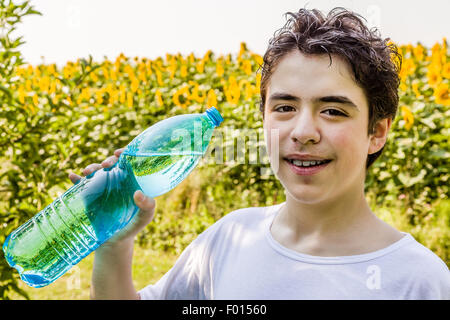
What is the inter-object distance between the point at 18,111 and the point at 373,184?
2726 millimetres

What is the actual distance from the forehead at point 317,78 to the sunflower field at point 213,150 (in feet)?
4.69

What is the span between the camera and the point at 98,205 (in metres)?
1.23

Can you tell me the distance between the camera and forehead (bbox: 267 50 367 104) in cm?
106

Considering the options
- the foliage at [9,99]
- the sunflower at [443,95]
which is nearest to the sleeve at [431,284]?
the foliage at [9,99]

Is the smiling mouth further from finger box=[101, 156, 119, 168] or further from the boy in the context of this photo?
finger box=[101, 156, 119, 168]

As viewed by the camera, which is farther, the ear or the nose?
the ear

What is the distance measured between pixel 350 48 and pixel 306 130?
24 centimetres

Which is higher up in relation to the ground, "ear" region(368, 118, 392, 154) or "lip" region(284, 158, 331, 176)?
"ear" region(368, 118, 392, 154)

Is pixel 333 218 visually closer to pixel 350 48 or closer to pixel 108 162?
pixel 350 48

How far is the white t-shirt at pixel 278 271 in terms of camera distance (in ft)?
3.34

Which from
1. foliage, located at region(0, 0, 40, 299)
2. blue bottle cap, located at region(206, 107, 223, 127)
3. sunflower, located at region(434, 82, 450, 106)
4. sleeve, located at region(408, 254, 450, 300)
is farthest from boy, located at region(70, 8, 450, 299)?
sunflower, located at region(434, 82, 450, 106)

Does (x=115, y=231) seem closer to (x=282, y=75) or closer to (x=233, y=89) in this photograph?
(x=282, y=75)

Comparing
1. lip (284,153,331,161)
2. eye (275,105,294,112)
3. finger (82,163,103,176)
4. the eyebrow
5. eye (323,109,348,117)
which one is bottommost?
finger (82,163,103,176)

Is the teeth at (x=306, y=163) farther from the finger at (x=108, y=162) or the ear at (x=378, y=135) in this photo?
the finger at (x=108, y=162)
